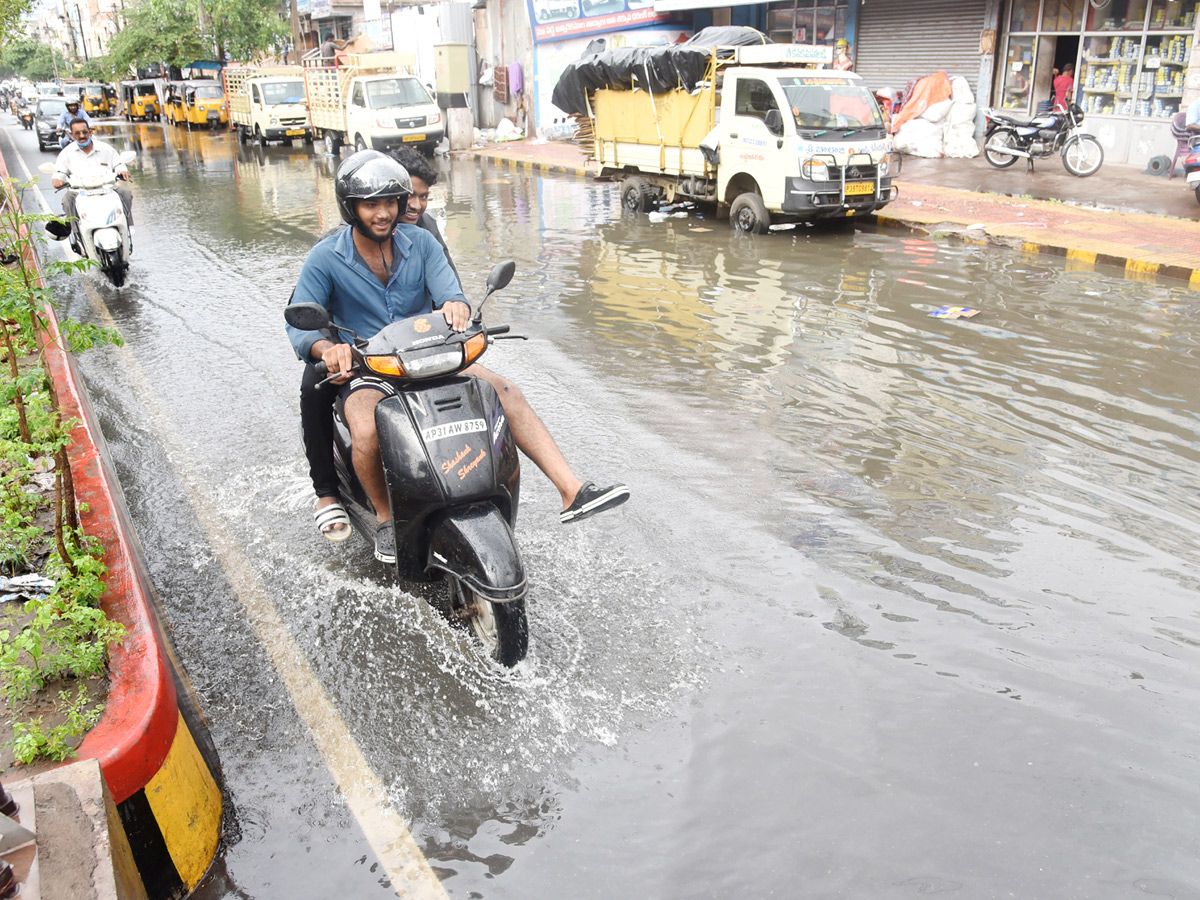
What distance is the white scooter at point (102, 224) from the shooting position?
1015 cm

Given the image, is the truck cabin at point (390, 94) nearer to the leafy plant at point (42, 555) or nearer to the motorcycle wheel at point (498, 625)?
the leafy plant at point (42, 555)

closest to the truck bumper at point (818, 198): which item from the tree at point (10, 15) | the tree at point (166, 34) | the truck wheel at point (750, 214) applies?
the truck wheel at point (750, 214)

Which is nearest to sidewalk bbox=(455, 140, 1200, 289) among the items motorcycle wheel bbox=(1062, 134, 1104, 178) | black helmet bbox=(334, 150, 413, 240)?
motorcycle wheel bbox=(1062, 134, 1104, 178)

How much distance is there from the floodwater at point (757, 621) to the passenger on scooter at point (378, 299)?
1.70ft

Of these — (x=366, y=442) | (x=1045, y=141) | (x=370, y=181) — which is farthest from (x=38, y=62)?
(x=366, y=442)

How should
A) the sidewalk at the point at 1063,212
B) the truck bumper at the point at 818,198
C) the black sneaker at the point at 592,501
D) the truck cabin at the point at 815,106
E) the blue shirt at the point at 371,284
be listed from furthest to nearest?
the truck cabin at the point at 815,106
the truck bumper at the point at 818,198
the sidewalk at the point at 1063,212
the blue shirt at the point at 371,284
the black sneaker at the point at 592,501

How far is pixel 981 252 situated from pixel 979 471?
6907 mm

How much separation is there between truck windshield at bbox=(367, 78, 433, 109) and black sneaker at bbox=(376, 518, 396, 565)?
21.5 metres

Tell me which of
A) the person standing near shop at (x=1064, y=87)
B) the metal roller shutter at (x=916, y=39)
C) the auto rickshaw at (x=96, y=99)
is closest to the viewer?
the person standing near shop at (x=1064, y=87)

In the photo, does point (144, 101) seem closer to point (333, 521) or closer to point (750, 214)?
point (750, 214)

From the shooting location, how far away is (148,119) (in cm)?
5088

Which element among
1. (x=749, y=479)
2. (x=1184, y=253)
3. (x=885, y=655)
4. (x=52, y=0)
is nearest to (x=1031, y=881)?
(x=885, y=655)

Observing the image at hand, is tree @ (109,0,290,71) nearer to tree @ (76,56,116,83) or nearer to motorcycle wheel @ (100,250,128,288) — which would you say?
tree @ (76,56,116,83)

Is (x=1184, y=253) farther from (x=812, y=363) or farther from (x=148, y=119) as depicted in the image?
(x=148, y=119)
